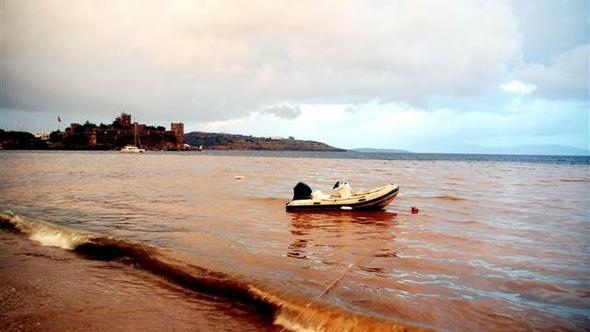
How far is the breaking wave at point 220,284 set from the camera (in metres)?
6.33

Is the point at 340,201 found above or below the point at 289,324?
above

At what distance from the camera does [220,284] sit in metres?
7.89

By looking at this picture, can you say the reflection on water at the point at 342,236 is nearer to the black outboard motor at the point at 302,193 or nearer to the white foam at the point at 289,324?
the black outboard motor at the point at 302,193

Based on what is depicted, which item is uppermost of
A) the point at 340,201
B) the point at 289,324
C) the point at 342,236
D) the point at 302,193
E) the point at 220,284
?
the point at 302,193

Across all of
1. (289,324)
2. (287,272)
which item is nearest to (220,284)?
(287,272)

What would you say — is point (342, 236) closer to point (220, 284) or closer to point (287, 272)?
point (287, 272)

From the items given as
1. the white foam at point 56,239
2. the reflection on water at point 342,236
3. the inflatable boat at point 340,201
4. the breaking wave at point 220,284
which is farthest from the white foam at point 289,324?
the inflatable boat at point 340,201

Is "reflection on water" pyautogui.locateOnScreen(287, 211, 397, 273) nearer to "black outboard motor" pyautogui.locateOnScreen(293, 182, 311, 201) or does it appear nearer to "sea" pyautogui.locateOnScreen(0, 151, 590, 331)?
"sea" pyautogui.locateOnScreen(0, 151, 590, 331)

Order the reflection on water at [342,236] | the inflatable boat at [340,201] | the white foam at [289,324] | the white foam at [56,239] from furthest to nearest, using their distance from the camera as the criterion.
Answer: the inflatable boat at [340,201]
the white foam at [56,239]
the reflection on water at [342,236]
the white foam at [289,324]

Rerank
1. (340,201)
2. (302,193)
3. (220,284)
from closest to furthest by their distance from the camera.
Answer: (220,284)
(340,201)
(302,193)

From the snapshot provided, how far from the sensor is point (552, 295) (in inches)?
313

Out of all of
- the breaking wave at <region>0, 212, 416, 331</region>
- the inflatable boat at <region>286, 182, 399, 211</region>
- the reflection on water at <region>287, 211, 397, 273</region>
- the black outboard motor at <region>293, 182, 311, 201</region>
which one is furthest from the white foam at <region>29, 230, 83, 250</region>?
the black outboard motor at <region>293, 182, 311, 201</region>

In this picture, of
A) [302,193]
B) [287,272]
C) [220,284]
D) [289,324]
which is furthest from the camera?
[302,193]

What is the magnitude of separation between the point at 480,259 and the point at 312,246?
4.42 metres
